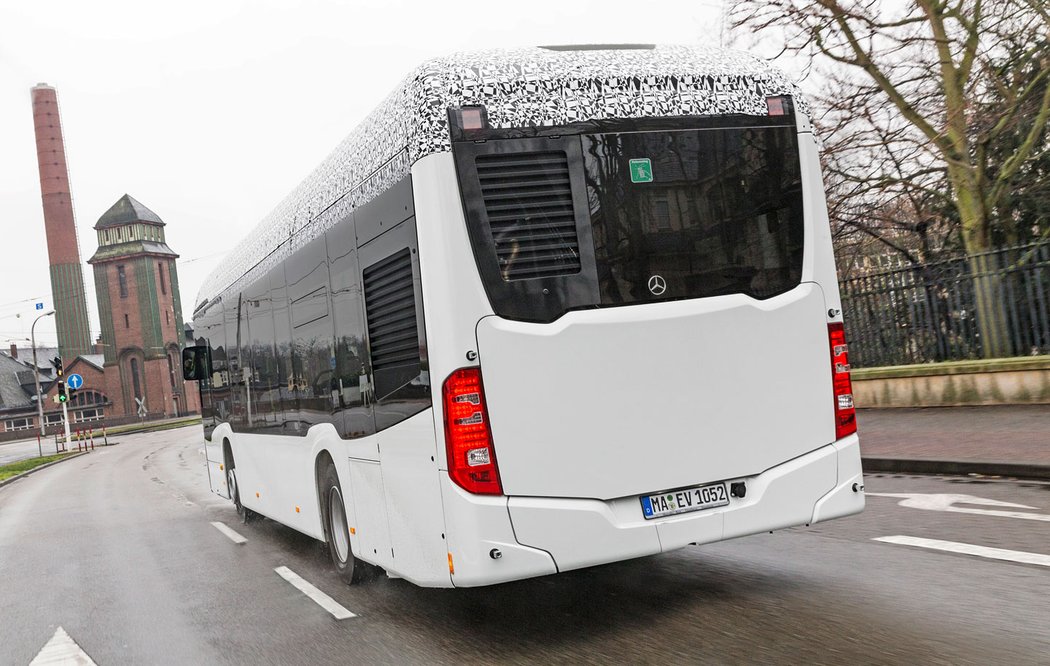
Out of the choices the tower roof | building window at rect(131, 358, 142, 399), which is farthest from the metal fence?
the tower roof

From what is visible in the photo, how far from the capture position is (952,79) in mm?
16328

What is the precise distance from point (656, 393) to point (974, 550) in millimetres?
2651

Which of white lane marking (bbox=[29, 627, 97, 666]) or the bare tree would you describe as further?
the bare tree

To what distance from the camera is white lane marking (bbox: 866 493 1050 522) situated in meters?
7.64

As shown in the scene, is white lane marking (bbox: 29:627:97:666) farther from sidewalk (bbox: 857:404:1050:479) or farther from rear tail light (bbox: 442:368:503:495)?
sidewalk (bbox: 857:404:1050:479)

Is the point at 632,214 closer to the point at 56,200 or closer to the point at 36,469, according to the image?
the point at 36,469

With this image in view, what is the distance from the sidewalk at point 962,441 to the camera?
9.81 metres

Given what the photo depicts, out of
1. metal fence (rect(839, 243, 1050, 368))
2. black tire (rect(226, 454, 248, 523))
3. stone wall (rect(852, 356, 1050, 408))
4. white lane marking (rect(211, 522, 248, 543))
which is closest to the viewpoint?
white lane marking (rect(211, 522, 248, 543))

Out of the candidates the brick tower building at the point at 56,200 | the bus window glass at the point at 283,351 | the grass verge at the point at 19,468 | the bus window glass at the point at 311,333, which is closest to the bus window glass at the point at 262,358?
the bus window glass at the point at 283,351

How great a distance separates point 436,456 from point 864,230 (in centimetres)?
1589

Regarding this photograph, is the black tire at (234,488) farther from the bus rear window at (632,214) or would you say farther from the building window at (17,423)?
the building window at (17,423)

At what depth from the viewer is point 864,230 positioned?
19.5 m

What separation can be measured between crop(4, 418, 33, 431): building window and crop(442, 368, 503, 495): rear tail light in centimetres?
11131

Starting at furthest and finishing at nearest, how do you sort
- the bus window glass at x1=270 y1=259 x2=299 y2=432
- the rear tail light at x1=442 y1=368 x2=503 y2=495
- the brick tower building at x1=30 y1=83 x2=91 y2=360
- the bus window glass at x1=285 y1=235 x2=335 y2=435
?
the brick tower building at x1=30 y1=83 x2=91 y2=360 → the bus window glass at x1=270 y1=259 x2=299 y2=432 → the bus window glass at x1=285 y1=235 x2=335 y2=435 → the rear tail light at x1=442 y1=368 x2=503 y2=495
